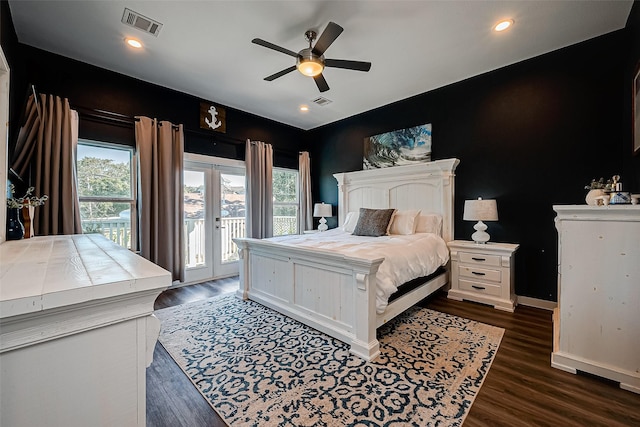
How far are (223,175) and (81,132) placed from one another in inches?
71.6

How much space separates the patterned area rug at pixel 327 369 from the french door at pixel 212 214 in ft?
5.03

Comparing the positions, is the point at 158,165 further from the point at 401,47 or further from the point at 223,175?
the point at 401,47

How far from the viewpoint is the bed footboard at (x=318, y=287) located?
2.04 metres

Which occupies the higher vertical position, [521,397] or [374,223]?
[374,223]

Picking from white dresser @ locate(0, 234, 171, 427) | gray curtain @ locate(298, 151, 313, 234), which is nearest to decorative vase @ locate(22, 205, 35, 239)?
white dresser @ locate(0, 234, 171, 427)

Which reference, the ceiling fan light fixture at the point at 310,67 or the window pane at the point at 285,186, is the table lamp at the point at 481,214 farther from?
the window pane at the point at 285,186

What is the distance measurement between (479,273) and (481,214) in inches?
27.6

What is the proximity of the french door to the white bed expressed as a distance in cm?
126

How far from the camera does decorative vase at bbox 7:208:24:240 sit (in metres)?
1.74

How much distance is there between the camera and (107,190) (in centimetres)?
338

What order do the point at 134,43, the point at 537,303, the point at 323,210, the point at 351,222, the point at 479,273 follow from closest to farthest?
the point at 134,43, the point at 537,303, the point at 479,273, the point at 351,222, the point at 323,210

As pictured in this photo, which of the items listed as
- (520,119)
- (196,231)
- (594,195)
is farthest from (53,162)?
(520,119)

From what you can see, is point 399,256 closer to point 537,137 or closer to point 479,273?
point 479,273

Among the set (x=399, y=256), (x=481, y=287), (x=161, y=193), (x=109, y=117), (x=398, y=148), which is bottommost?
(x=481, y=287)
